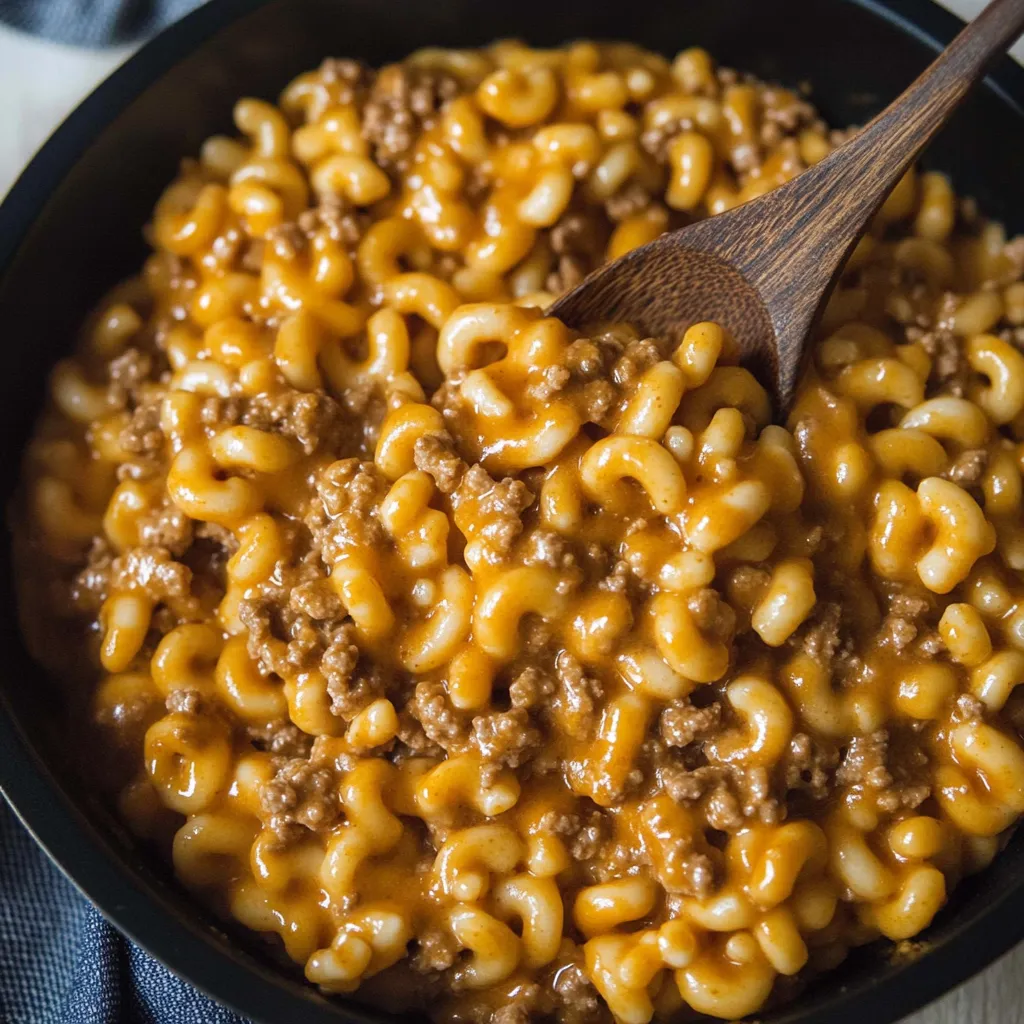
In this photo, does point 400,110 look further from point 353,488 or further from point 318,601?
point 318,601

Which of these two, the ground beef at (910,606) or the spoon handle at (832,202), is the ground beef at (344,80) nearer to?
the spoon handle at (832,202)

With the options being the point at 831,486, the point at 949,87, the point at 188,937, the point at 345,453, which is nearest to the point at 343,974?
the point at 188,937

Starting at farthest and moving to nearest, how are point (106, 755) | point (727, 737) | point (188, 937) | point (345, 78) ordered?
point (345, 78) → point (106, 755) → point (727, 737) → point (188, 937)

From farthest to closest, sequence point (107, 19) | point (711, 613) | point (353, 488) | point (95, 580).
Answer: point (107, 19) → point (95, 580) → point (353, 488) → point (711, 613)

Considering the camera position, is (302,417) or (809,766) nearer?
(809,766)

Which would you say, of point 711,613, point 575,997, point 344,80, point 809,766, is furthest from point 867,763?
point 344,80

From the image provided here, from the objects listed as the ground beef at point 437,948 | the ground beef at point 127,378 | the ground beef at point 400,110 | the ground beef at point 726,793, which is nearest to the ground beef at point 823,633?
the ground beef at point 726,793

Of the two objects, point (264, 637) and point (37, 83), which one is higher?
point (37, 83)

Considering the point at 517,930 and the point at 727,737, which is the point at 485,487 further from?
the point at 517,930
